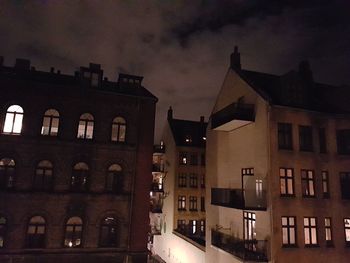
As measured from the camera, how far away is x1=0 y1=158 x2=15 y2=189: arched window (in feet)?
57.6

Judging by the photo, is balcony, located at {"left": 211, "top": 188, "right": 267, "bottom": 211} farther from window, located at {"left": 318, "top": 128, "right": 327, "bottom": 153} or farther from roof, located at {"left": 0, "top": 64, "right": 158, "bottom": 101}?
roof, located at {"left": 0, "top": 64, "right": 158, "bottom": 101}

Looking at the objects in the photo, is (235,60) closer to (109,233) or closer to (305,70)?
(305,70)

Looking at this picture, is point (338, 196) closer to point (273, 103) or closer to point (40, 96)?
point (273, 103)

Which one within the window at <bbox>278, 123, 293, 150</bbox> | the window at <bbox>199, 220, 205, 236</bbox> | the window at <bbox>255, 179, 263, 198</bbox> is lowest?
the window at <bbox>199, 220, 205, 236</bbox>

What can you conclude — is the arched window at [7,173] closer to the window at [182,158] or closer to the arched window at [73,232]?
the arched window at [73,232]

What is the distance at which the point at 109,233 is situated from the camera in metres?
18.6

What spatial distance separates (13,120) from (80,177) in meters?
5.51

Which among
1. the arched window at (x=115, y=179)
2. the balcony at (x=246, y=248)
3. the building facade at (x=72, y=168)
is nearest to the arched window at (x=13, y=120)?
the building facade at (x=72, y=168)

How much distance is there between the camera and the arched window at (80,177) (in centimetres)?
1862

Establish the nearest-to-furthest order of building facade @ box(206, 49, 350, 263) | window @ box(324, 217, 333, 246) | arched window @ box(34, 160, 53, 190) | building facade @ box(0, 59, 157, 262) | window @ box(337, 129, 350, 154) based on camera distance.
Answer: building facade @ box(0, 59, 157, 262) → building facade @ box(206, 49, 350, 263) → arched window @ box(34, 160, 53, 190) → window @ box(324, 217, 333, 246) → window @ box(337, 129, 350, 154)

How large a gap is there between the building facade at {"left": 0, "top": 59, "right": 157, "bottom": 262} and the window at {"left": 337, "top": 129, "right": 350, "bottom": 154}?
13.2 metres

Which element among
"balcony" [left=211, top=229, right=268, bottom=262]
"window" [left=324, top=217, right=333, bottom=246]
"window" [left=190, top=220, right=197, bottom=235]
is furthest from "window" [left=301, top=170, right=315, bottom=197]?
"window" [left=190, top=220, right=197, bottom=235]

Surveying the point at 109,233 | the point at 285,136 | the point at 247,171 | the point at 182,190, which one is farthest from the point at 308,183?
the point at 182,190

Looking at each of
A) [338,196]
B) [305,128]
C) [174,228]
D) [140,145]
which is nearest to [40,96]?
[140,145]
